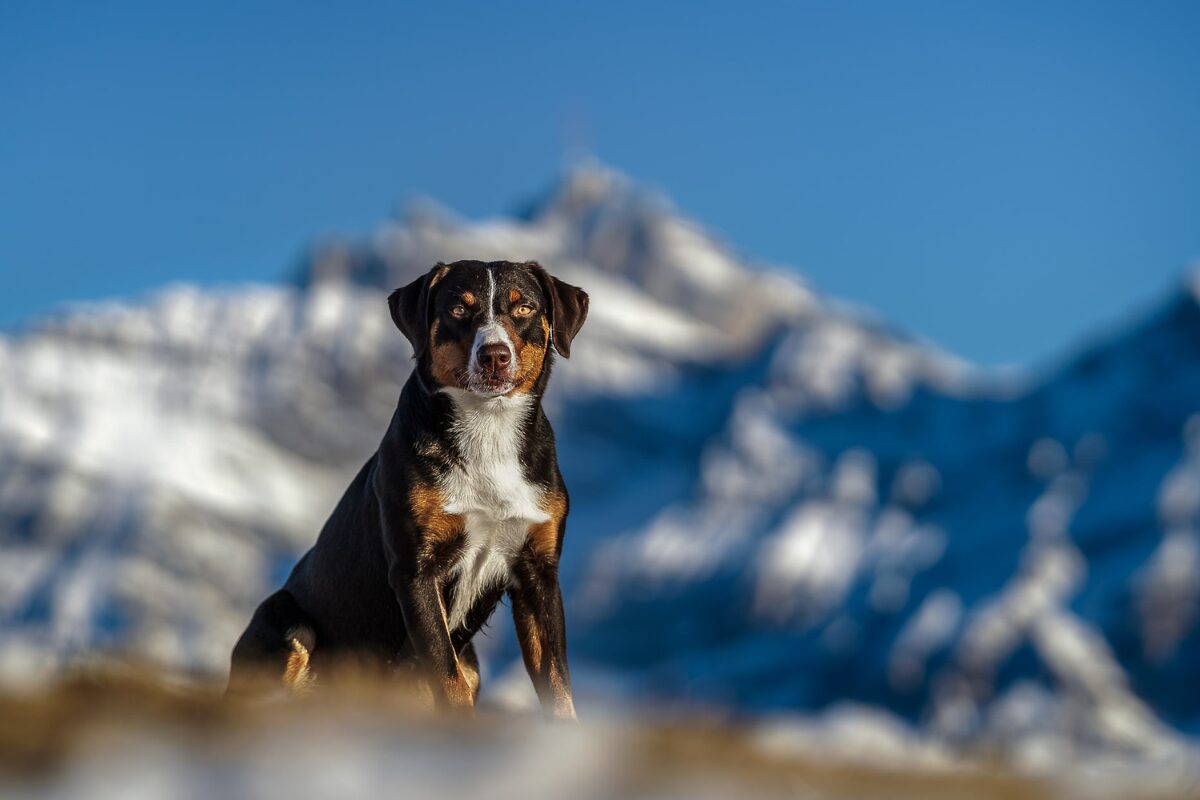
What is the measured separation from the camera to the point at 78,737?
498cm

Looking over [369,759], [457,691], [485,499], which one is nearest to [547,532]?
[485,499]

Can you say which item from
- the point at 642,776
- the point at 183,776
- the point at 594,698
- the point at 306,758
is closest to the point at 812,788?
the point at 642,776

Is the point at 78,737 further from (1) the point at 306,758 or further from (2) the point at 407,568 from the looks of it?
(2) the point at 407,568

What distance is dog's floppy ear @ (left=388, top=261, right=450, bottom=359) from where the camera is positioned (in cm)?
1095

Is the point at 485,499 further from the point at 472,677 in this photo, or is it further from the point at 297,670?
the point at 297,670

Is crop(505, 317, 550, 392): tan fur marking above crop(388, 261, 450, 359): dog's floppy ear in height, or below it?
below

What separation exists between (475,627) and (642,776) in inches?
227

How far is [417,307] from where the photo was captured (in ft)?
36.3

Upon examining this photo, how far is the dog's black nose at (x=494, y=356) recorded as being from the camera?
1056cm

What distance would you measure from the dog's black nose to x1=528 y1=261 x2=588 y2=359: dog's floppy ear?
1.98 ft

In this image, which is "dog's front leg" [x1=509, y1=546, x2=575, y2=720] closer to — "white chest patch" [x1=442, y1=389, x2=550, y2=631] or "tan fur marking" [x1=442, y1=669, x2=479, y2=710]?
"white chest patch" [x1=442, y1=389, x2=550, y2=631]

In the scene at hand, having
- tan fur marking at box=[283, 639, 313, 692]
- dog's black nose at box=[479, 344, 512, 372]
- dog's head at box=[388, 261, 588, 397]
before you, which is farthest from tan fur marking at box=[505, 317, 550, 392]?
tan fur marking at box=[283, 639, 313, 692]

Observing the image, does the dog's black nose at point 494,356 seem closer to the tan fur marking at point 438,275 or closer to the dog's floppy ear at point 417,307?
the dog's floppy ear at point 417,307

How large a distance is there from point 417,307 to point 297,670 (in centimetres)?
258
